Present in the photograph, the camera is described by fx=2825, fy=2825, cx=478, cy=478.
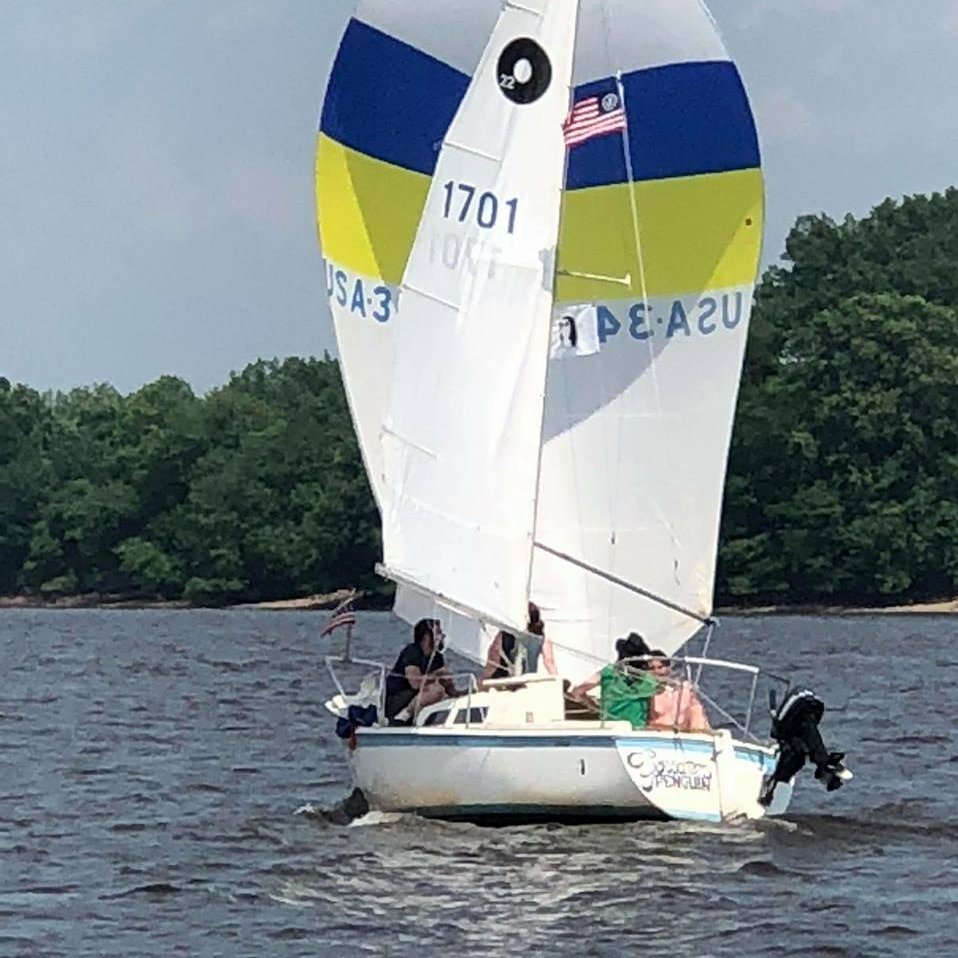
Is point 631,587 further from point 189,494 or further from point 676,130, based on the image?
point 189,494

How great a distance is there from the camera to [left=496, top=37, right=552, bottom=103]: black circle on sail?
73.3 ft

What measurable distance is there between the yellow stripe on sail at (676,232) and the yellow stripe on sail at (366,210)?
1396mm

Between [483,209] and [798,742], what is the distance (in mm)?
4869

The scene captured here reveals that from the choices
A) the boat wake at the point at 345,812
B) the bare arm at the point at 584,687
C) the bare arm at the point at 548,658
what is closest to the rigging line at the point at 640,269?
the bare arm at the point at 584,687

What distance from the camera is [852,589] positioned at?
87.4 m

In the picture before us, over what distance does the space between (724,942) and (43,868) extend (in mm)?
5864

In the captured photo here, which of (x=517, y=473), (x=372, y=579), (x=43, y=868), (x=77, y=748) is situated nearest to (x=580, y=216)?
(x=517, y=473)

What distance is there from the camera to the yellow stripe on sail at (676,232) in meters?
24.4

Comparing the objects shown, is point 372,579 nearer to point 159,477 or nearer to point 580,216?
point 159,477

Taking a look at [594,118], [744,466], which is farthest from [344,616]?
[744,466]

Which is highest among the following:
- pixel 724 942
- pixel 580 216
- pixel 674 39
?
pixel 674 39

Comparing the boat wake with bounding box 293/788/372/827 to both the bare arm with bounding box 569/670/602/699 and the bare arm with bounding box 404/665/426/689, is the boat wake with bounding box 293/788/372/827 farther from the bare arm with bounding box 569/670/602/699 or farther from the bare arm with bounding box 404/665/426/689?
the bare arm with bounding box 569/670/602/699

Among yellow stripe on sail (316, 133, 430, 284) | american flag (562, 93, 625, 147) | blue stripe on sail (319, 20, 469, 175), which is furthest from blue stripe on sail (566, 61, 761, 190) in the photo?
yellow stripe on sail (316, 133, 430, 284)

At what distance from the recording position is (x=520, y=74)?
2236 centimetres
